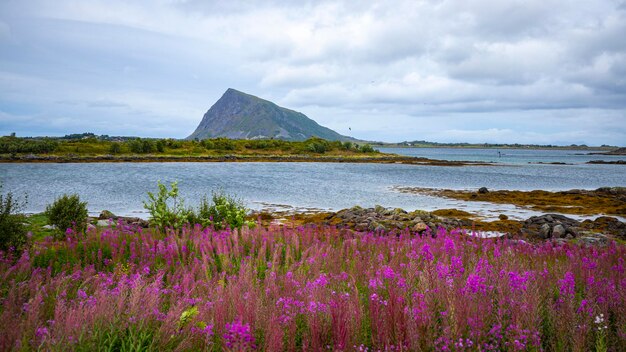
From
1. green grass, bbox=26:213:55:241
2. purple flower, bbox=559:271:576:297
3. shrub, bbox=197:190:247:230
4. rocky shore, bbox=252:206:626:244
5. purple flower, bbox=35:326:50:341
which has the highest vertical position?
purple flower, bbox=35:326:50:341

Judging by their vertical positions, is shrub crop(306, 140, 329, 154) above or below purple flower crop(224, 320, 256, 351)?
above

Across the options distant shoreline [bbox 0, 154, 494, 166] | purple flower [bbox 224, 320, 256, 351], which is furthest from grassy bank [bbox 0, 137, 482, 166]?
purple flower [bbox 224, 320, 256, 351]

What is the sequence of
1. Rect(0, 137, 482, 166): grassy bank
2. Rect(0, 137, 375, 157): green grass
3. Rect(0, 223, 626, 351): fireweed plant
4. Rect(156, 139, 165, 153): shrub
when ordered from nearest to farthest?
1. Rect(0, 223, 626, 351): fireweed plant
2. Rect(0, 137, 482, 166): grassy bank
3. Rect(0, 137, 375, 157): green grass
4. Rect(156, 139, 165, 153): shrub

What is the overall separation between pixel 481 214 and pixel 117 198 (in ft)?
84.5

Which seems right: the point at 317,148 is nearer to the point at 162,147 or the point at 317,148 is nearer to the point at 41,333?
the point at 162,147

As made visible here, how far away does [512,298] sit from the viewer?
404 centimetres

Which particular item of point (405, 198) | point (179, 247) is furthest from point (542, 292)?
point (405, 198)

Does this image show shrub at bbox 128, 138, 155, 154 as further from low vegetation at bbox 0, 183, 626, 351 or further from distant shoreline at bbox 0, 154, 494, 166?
low vegetation at bbox 0, 183, 626, 351

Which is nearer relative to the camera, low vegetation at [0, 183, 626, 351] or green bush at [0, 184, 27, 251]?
low vegetation at [0, 183, 626, 351]

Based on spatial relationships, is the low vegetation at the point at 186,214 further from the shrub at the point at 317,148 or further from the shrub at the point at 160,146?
the shrub at the point at 317,148

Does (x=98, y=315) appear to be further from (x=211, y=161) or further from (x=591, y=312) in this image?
(x=211, y=161)

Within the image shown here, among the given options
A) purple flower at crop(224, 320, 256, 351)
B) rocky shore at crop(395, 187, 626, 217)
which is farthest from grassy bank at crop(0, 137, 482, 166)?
purple flower at crop(224, 320, 256, 351)

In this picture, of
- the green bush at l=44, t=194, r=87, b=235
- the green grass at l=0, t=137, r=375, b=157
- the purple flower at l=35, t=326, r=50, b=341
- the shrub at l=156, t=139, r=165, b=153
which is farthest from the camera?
the shrub at l=156, t=139, r=165, b=153

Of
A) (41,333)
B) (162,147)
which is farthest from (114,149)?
(41,333)
